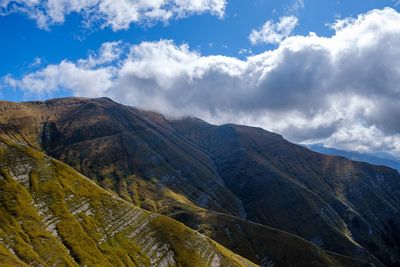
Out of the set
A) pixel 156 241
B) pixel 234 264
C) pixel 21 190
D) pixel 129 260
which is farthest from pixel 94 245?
pixel 234 264

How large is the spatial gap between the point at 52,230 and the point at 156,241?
50.0m

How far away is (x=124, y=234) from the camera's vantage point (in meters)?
194

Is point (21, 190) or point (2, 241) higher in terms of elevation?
point (21, 190)

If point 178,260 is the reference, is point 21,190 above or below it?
above

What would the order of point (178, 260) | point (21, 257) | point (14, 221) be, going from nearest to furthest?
point (21, 257)
point (14, 221)
point (178, 260)

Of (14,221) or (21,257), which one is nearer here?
(21,257)

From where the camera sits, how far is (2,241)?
518 feet

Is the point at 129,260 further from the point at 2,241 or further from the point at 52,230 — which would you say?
the point at 2,241

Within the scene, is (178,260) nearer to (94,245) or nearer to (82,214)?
(94,245)

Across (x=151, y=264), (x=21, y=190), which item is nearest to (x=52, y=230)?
(x=21, y=190)

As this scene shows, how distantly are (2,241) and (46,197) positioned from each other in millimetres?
41008

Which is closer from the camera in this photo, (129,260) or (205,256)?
(129,260)

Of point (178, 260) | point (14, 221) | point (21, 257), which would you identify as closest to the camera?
point (21, 257)

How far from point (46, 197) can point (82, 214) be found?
20082mm
